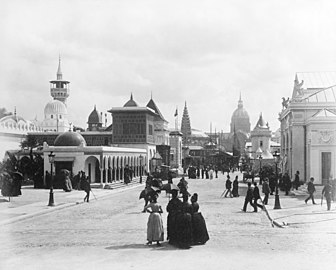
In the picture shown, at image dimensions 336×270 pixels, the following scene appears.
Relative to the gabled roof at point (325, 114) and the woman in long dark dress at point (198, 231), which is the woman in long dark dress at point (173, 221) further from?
the gabled roof at point (325, 114)

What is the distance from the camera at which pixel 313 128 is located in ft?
111

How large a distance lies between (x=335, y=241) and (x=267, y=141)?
11362 cm

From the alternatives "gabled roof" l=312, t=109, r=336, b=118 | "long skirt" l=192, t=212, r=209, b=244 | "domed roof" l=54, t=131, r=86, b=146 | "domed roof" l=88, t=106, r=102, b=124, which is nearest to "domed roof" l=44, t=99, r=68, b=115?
"domed roof" l=88, t=106, r=102, b=124

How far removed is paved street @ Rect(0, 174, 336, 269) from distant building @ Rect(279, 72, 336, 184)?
42.1ft

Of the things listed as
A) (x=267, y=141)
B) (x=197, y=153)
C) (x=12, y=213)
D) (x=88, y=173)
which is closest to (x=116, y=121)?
(x=88, y=173)

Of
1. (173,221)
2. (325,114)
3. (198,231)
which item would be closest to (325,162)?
(325,114)

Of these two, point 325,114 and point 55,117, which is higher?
point 55,117

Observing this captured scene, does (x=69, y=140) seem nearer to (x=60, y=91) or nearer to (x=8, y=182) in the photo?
(x=8, y=182)

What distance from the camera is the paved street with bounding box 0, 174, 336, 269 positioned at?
420 inches

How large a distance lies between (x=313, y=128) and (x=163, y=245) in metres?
23.4

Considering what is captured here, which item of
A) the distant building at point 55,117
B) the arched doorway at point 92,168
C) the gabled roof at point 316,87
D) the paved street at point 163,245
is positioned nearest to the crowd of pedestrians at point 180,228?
the paved street at point 163,245

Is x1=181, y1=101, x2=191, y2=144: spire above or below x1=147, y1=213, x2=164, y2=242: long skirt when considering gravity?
above

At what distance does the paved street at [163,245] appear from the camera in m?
10.7

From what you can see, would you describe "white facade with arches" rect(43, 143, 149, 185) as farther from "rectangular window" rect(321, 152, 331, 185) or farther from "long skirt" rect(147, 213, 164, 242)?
"long skirt" rect(147, 213, 164, 242)
